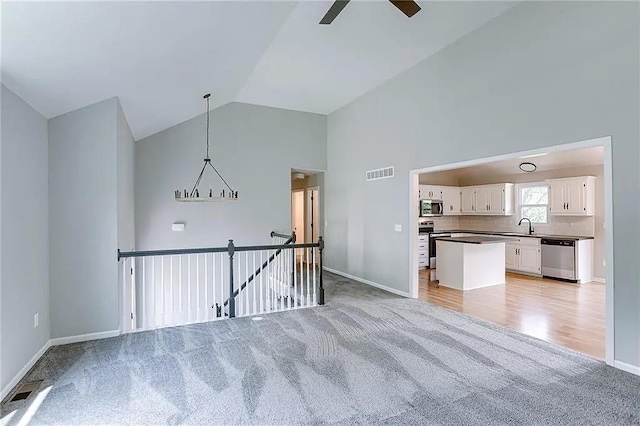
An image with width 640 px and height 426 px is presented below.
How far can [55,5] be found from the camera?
2.00 m

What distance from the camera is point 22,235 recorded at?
286 cm

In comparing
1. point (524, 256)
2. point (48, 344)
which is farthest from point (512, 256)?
point (48, 344)

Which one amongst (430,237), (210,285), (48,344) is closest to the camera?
(48,344)

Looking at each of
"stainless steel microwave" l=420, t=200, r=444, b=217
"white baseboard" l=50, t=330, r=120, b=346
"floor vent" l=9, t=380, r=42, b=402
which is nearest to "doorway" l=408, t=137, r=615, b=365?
"stainless steel microwave" l=420, t=200, r=444, b=217

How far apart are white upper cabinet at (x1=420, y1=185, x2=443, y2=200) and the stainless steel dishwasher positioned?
257 centimetres

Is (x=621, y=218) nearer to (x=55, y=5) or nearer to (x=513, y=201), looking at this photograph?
(x=55, y=5)

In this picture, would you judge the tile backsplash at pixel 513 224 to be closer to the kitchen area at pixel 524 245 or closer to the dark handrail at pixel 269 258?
the kitchen area at pixel 524 245

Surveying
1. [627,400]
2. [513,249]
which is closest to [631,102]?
[627,400]

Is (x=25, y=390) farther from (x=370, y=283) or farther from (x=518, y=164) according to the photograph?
(x=518, y=164)

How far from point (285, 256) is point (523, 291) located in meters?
4.26

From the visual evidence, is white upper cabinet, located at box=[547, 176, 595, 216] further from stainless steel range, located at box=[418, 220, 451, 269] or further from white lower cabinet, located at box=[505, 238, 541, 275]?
stainless steel range, located at box=[418, 220, 451, 269]

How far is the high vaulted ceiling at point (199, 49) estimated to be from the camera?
2.33 m

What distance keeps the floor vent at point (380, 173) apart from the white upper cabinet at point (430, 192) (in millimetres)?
2557

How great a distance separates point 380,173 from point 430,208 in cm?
290
